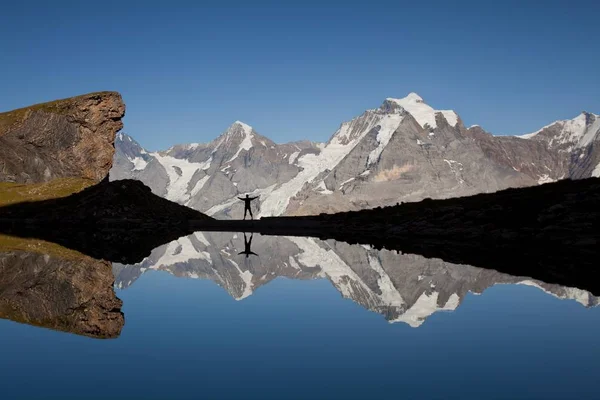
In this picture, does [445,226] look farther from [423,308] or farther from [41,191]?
[41,191]

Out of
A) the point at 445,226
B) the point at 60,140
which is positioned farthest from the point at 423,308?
the point at 60,140

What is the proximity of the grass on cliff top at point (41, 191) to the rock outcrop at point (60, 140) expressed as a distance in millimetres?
17822

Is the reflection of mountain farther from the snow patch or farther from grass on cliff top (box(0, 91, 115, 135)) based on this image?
grass on cliff top (box(0, 91, 115, 135))

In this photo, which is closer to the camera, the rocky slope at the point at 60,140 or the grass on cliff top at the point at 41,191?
the grass on cliff top at the point at 41,191

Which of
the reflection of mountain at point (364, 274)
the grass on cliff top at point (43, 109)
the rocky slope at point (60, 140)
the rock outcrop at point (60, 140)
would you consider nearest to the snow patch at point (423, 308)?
the reflection of mountain at point (364, 274)

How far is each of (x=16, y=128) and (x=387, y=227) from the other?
476 feet

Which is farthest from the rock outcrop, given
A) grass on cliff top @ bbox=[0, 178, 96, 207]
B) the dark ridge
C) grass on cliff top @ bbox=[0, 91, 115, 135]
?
the dark ridge

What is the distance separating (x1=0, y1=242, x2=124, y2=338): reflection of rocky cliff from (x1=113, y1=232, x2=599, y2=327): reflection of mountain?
1881mm

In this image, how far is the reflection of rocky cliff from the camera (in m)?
18.7

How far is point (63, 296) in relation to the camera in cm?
2362

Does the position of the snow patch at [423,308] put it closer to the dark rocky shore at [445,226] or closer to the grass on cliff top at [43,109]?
the dark rocky shore at [445,226]

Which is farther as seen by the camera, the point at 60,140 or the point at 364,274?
the point at 60,140

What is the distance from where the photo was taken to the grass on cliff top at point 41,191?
447 ft

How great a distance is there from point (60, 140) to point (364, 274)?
165 meters
